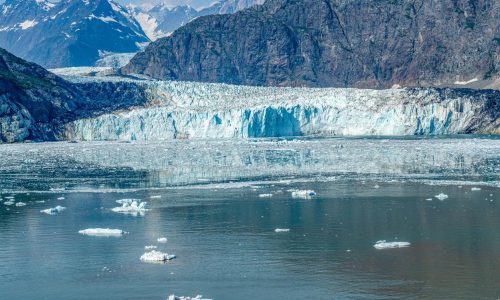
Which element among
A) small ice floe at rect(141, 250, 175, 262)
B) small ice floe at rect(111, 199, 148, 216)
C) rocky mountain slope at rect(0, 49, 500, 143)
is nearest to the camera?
A: small ice floe at rect(141, 250, 175, 262)

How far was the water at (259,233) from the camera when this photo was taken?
59.7 feet

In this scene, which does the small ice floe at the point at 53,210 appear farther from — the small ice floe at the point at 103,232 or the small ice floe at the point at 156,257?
the small ice floe at the point at 156,257

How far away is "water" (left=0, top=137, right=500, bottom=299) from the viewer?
59.7ft

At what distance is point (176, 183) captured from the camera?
127ft

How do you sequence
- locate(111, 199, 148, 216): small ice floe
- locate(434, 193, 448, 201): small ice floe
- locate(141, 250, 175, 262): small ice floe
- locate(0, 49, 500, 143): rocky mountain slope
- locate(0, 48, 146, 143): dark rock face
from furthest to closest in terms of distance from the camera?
locate(0, 48, 146, 143): dark rock face, locate(0, 49, 500, 143): rocky mountain slope, locate(434, 193, 448, 201): small ice floe, locate(111, 199, 148, 216): small ice floe, locate(141, 250, 175, 262): small ice floe

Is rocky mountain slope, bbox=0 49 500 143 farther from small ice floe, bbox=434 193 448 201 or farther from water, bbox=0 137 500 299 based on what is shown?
small ice floe, bbox=434 193 448 201

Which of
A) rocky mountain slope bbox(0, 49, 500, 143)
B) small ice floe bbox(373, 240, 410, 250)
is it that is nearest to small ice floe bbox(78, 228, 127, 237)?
small ice floe bbox(373, 240, 410, 250)

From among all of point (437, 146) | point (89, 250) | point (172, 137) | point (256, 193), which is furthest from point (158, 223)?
point (172, 137)

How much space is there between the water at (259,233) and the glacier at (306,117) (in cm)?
3852

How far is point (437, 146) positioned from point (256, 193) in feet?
109

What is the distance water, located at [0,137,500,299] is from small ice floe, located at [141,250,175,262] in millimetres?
216

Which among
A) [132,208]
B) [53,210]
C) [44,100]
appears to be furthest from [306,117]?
[53,210]

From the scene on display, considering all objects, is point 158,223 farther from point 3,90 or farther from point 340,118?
point 3,90

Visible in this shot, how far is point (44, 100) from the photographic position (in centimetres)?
9631
